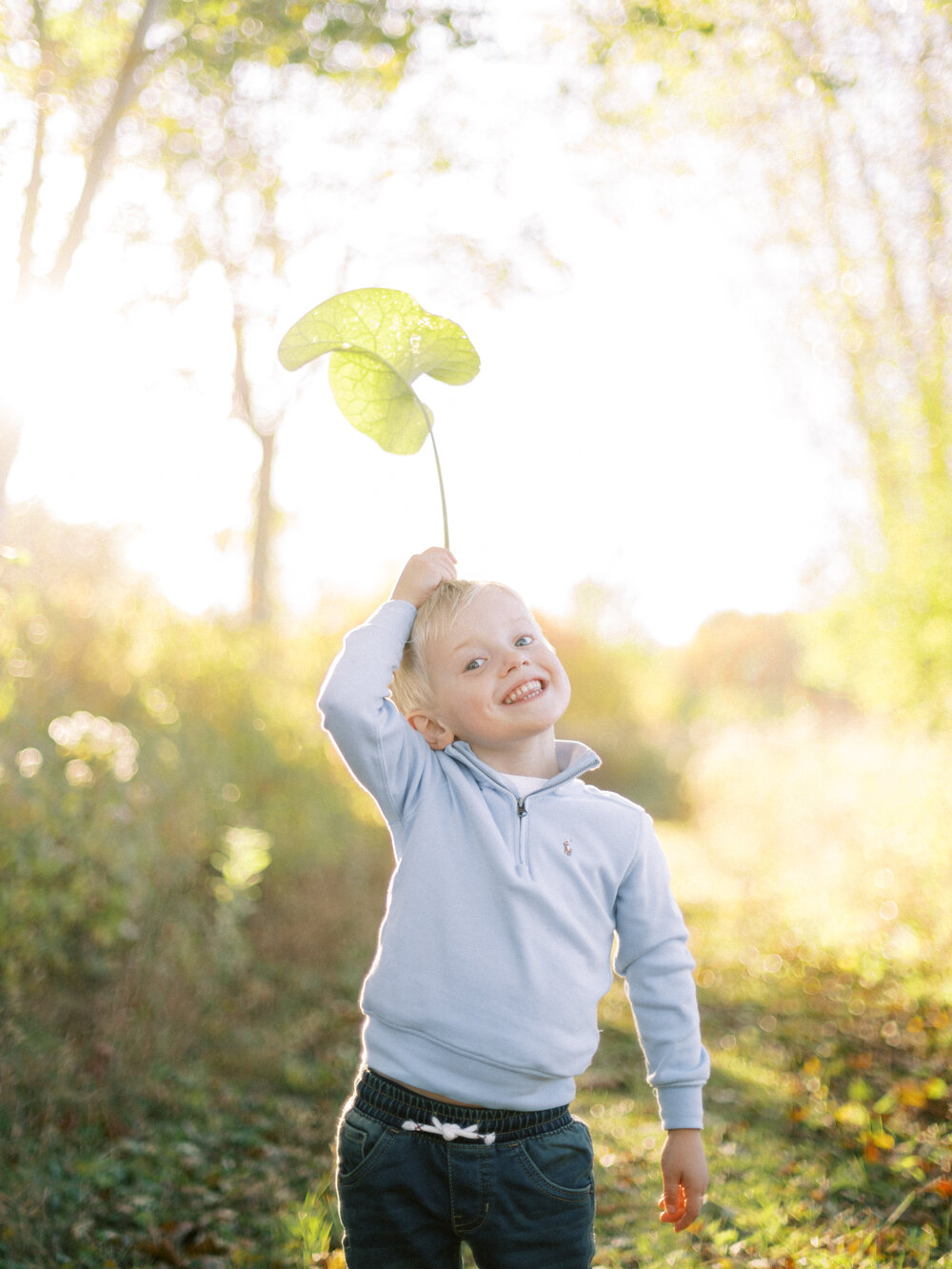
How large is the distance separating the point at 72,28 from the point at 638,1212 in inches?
207

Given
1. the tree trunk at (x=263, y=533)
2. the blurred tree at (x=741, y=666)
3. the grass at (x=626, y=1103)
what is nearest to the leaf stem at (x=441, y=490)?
the grass at (x=626, y=1103)

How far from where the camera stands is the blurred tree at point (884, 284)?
799 centimetres

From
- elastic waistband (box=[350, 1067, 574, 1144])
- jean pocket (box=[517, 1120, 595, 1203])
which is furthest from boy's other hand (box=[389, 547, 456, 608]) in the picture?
jean pocket (box=[517, 1120, 595, 1203])

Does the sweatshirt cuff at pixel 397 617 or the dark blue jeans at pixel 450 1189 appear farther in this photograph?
the sweatshirt cuff at pixel 397 617

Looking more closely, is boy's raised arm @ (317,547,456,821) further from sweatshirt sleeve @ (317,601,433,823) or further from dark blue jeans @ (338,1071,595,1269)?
dark blue jeans @ (338,1071,595,1269)

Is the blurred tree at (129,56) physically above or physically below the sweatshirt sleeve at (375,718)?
above

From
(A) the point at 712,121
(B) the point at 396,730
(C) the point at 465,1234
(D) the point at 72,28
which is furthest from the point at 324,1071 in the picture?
(A) the point at 712,121

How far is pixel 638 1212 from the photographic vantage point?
324 centimetres

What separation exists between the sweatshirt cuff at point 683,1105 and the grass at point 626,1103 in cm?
128

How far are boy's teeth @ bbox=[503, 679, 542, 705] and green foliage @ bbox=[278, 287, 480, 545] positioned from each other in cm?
40

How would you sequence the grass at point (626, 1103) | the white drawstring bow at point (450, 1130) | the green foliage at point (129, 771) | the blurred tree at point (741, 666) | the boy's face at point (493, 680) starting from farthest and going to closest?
the blurred tree at point (741, 666) → the green foliage at point (129, 771) → the grass at point (626, 1103) → the boy's face at point (493, 680) → the white drawstring bow at point (450, 1130)

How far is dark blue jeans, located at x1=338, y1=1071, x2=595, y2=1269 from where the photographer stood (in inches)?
67.1

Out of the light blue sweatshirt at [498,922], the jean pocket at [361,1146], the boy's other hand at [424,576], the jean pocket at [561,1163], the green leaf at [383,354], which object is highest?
the green leaf at [383,354]

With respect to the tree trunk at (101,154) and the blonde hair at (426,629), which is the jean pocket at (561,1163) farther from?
the tree trunk at (101,154)
